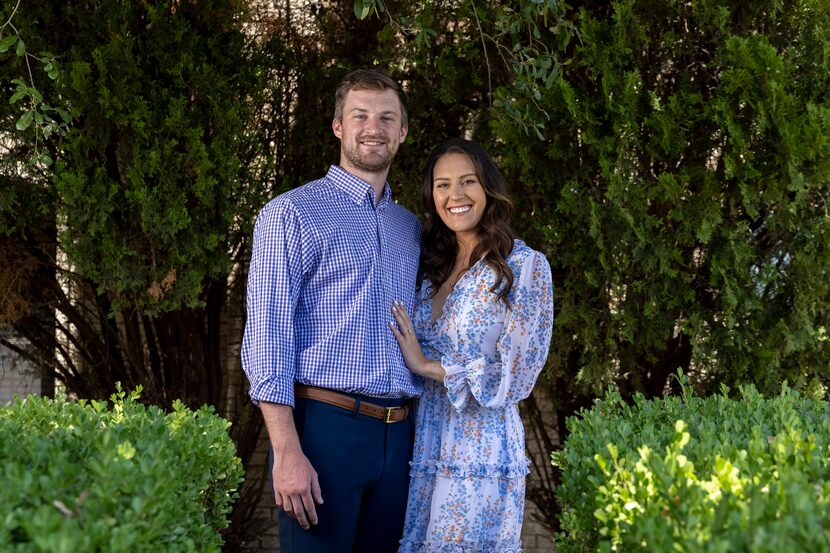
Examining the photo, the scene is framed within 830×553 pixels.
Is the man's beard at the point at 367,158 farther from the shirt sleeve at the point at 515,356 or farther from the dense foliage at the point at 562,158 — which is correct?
the dense foliage at the point at 562,158

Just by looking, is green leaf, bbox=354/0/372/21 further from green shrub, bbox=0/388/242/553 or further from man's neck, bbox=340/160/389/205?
green shrub, bbox=0/388/242/553

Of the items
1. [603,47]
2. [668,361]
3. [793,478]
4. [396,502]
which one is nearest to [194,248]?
[396,502]

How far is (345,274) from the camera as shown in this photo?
3508mm

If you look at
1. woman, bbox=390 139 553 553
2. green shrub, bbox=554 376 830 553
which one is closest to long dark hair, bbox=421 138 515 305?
woman, bbox=390 139 553 553

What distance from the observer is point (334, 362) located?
3.38 m

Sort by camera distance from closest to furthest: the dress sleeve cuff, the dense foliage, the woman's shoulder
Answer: the dress sleeve cuff
the woman's shoulder
the dense foliage

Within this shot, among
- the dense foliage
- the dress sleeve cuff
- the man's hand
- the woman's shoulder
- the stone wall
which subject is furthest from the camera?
the stone wall

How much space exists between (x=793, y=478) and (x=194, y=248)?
3.56 m

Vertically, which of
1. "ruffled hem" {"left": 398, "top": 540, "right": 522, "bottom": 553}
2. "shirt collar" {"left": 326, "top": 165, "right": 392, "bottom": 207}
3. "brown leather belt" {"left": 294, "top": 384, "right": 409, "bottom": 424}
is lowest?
"ruffled hem" {"left": 398, "top": 540, "right": 522, "bottom": 553}

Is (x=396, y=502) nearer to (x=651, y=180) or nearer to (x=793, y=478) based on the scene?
(x=793, y=478)

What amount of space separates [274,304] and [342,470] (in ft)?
2.10

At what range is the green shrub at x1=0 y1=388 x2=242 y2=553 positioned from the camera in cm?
170

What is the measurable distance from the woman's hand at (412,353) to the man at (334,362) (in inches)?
1.2

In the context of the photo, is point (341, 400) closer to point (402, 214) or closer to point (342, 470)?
point (342, 470)
